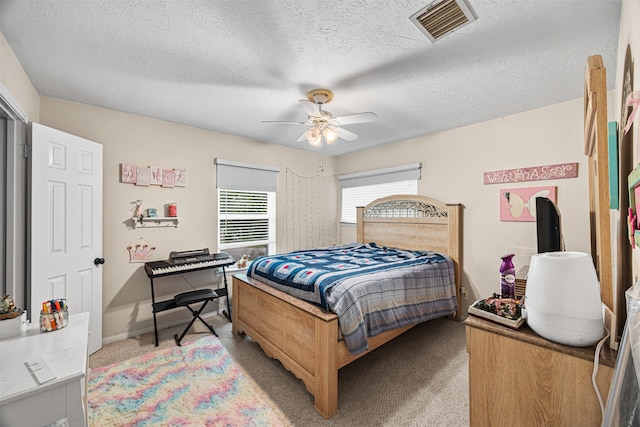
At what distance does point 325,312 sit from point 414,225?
7.46ft

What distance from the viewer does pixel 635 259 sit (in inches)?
38.1

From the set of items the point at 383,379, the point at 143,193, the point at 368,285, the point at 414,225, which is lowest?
the point at 383,379

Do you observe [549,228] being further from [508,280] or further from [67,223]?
[67,223]

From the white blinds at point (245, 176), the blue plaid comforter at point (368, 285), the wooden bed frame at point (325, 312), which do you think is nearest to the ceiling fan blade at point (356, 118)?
the blue plaid comforter at point (368, 285)

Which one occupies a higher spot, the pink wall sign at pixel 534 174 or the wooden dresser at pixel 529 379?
the pink wall sign at pixel 534 174

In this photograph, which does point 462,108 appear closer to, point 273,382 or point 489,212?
point 489,212

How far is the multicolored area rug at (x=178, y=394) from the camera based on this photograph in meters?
1.80

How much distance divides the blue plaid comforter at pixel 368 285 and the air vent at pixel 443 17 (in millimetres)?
1755

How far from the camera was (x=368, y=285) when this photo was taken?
2.19 metres

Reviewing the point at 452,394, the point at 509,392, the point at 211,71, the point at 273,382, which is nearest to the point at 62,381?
the point at 273,382

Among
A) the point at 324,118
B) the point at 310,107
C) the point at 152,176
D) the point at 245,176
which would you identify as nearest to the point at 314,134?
the point at 324,118

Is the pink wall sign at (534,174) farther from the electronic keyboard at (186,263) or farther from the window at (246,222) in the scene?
the electronic keyboard at (186,263)

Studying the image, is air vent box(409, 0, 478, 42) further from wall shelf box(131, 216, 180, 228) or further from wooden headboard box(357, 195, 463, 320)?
wall shelf box(131, 216, 180, 228)

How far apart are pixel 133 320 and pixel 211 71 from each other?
9.06ft
